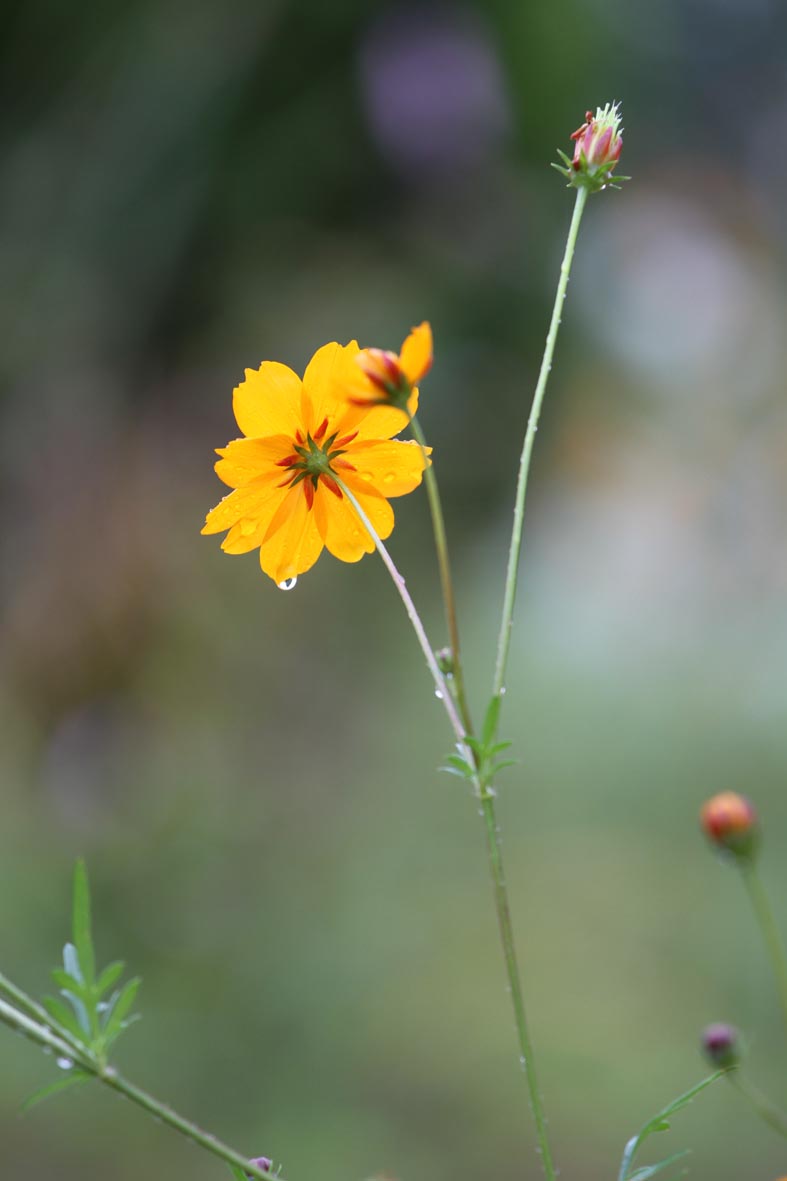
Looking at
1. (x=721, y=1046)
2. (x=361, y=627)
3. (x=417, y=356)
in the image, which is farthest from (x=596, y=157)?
(x=361, y=627)

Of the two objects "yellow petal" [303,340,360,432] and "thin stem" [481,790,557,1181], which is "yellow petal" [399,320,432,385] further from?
"thin stem" [481,790,557,1181]

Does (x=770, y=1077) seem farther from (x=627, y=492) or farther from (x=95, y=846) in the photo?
(x=627, y=492)

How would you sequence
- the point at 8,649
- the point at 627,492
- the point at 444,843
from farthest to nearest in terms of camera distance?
the point at 627,492
the point at 8,649
the point at 444,843

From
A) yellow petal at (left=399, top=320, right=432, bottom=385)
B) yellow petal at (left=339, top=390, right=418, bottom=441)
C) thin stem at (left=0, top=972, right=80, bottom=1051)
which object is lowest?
thin stem at (left=0, top=972, right=80, bottom=1051)

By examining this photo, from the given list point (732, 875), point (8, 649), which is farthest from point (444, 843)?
point (8, 649)

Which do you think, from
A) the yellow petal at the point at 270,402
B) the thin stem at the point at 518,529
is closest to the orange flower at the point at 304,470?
the yellow petal at the point at 270,402

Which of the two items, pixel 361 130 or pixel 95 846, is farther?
pixel 361 130

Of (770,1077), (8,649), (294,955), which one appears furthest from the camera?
(8,649)

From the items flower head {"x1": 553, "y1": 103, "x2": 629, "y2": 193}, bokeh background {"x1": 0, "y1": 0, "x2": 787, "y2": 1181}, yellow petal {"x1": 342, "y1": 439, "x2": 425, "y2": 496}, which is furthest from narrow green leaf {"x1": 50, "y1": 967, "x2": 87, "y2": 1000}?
bokeh background {"x1": 0, "y1": 0, "x2": 787, "y2": 1181}
